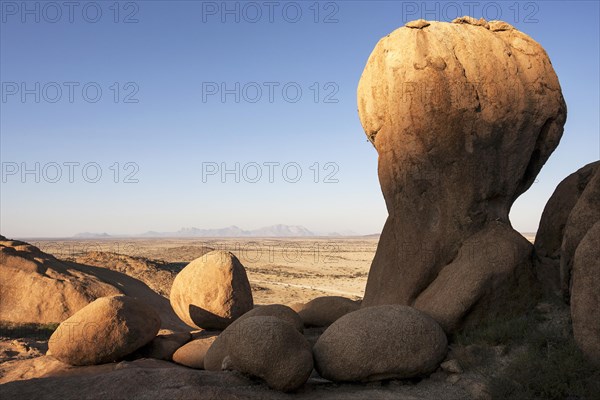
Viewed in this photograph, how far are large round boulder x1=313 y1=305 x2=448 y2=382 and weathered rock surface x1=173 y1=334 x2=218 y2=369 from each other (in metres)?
3.13

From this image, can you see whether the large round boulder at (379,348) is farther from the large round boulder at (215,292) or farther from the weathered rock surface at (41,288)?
the weathered rock surface at (41,288)

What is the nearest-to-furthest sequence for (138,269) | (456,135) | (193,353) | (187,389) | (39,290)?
(187,389), (456,135), (193,353), (39,290), (138,269)

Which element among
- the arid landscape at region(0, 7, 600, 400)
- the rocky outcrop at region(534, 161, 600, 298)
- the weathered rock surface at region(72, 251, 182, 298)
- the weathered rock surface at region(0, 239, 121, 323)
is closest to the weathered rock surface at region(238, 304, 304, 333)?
the arid landscape at region(0, 7, 600, 400)

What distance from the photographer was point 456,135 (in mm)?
9891

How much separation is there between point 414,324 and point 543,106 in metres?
5.03

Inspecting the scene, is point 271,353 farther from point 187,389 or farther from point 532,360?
point 532,360

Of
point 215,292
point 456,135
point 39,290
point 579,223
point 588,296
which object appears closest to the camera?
point 588,296

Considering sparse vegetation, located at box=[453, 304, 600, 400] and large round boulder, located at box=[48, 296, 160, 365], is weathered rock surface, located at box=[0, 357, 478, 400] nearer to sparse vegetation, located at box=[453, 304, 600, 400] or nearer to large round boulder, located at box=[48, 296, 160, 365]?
sparse vegetation, located at box=[453, 304, 600, 400]

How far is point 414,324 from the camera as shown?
8148mm

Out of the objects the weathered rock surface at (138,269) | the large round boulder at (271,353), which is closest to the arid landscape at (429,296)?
the large round boulder at (271,353)

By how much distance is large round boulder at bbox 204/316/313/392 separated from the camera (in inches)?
285

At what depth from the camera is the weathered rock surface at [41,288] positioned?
14.1 meters

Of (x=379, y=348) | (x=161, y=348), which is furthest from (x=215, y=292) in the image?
(x=379, y=348)

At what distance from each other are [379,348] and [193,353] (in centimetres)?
437
